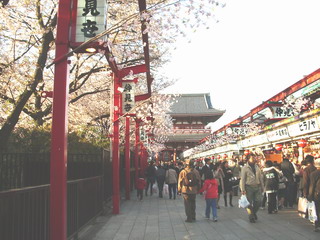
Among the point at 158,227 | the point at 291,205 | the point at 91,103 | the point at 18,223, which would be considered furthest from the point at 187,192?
the point at 91,103

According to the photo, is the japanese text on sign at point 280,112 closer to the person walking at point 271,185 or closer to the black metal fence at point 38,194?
the person walking at point 271,185

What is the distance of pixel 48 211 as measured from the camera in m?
5.71

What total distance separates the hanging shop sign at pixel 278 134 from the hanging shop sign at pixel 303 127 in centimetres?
54

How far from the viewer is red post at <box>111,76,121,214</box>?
12.0m

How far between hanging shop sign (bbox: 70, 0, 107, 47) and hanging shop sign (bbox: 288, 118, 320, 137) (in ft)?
28.7

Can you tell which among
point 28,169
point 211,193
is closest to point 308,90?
point 211,193

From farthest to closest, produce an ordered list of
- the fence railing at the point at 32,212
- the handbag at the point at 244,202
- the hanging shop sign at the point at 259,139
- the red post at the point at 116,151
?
the hanging shop sign at the point at 259,139, the red post at the point at 116,151, the handbag at the point at 244,202, the fence railing at the point at 32,212

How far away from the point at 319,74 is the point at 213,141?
22.1 m

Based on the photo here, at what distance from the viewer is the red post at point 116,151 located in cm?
1202

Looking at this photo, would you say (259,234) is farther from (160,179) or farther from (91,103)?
(91,103)

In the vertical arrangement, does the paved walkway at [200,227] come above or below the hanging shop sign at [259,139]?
below

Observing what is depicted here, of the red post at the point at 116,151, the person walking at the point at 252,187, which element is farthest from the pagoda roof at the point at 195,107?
the person walking at the point at 252,187

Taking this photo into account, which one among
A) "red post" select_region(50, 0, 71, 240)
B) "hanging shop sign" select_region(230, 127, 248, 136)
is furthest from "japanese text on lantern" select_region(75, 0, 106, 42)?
"hanging shop sign" select_region(230, 127, 248, 136)

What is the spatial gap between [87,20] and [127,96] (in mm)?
8006
